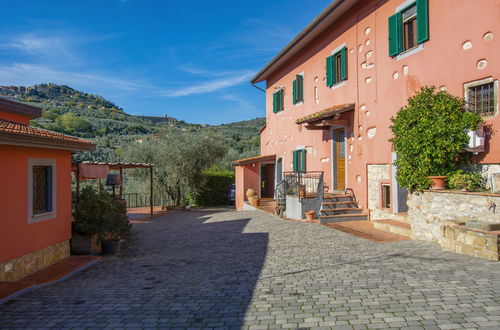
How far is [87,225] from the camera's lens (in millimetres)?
8297

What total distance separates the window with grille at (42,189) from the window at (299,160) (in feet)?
33.7

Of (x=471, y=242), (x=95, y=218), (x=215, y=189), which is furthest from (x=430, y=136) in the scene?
(x=215, y=189)

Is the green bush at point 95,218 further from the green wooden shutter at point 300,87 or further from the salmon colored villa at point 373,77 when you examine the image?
the green wooden shutter at point 300,87

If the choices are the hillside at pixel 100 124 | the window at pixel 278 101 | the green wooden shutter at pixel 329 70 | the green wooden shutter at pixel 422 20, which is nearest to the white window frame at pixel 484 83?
the green wooden shutter at pixel 422 20

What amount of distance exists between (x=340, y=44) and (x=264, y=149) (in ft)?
30.7

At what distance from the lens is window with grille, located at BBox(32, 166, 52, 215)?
22.9 ft

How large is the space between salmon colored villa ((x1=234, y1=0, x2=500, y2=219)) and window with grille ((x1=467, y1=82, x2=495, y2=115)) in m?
0.02

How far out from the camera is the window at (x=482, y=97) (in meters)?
7.07

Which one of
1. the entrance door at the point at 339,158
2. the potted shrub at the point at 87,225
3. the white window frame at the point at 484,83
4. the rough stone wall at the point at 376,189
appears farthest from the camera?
the entrance door at the point at 339,158

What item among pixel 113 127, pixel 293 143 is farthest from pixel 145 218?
pixel 113 127

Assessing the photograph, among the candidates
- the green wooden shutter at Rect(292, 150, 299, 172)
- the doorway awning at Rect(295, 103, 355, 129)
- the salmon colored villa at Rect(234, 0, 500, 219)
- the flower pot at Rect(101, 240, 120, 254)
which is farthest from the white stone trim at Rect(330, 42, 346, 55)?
the flower pot at Rect(101, 240, 120, 254)

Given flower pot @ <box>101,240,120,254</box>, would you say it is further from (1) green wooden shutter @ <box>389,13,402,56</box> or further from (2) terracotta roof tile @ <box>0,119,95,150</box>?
(1) green wooden shutter @ <box>389,13,402,56</box>

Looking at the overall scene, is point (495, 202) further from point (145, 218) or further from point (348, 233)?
point (145, 218)

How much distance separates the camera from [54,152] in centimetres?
736
